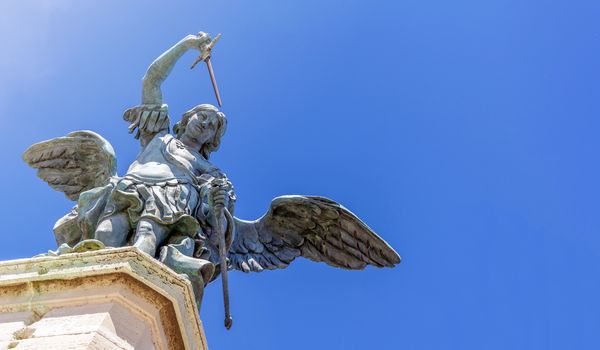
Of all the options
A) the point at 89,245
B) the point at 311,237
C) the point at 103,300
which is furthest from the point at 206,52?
the point at 103,300

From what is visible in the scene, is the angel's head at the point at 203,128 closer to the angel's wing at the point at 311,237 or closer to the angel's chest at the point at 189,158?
the angel's chest at the point at 189,158

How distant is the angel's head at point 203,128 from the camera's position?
7.89 m

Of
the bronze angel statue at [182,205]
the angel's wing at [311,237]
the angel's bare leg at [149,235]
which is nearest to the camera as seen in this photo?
the angel's bare leg at [149,235]

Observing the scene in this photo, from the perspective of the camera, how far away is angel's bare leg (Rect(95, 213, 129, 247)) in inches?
247

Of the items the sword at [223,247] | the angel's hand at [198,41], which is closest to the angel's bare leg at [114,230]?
the sword at [223,247]

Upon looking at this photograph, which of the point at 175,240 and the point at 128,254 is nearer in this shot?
the point at 128,254

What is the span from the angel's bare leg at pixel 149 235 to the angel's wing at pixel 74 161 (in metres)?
1.38

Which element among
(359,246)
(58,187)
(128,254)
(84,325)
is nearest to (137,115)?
(58,187)

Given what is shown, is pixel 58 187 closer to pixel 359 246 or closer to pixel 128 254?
pixel 359 246

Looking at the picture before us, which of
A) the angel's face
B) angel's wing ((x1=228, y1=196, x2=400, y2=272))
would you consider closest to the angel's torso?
the angel's face

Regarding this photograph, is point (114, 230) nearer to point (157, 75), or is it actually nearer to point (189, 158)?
point (189, 158)

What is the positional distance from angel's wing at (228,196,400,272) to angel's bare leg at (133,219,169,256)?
162 centimetres

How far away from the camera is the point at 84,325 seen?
4484mm

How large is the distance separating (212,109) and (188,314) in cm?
343
